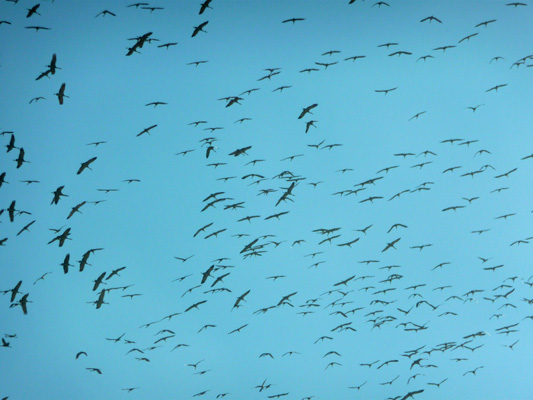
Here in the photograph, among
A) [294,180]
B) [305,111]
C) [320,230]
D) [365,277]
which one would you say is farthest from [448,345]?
[305,111]

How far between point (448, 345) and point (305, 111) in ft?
49.2

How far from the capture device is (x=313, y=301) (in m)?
30.1

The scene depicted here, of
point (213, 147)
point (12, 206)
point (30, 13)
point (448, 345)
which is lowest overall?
point (448, 345)

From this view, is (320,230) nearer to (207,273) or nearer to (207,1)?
(207,273)

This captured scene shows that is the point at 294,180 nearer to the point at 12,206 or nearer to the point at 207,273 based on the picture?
the point at 207,273

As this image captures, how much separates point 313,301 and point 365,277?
6600mm

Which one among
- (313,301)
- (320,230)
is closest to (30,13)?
(320,230)

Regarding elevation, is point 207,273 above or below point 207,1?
below

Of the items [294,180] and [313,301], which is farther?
[313,301]

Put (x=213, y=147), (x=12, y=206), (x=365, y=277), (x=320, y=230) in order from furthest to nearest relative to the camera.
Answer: (x=365, y=277), (x=320, y=230), (x=213, y=147), (x=12, y=206)

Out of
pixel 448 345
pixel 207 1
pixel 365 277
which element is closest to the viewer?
pixel 207 1

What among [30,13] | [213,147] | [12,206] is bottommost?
[12,206]

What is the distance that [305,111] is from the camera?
2491cm

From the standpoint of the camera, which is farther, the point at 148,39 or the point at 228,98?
the point at 228,98
